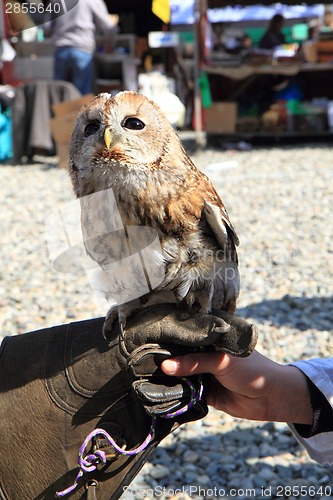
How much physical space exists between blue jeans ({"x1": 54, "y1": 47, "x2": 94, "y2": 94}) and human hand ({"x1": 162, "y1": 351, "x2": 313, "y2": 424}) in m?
8.35

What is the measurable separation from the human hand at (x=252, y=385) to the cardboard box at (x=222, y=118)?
30.8 ft

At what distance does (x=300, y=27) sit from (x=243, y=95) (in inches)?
321

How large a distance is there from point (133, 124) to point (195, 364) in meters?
0.71

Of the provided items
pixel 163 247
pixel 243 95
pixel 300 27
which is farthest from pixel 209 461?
pixel 300 27

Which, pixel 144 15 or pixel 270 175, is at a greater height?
pixel 144 15

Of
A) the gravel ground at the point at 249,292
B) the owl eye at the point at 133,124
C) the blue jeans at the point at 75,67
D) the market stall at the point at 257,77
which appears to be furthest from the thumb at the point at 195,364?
the market stall at the point at 257,77

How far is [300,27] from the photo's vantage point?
59.0 ft

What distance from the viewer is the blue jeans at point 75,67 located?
9.34 metres

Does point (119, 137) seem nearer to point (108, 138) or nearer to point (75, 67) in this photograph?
point (108, 138)

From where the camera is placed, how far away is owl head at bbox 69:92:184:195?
1.71 metres

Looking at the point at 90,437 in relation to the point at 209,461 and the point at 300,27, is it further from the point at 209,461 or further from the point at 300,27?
the point at 300,27
